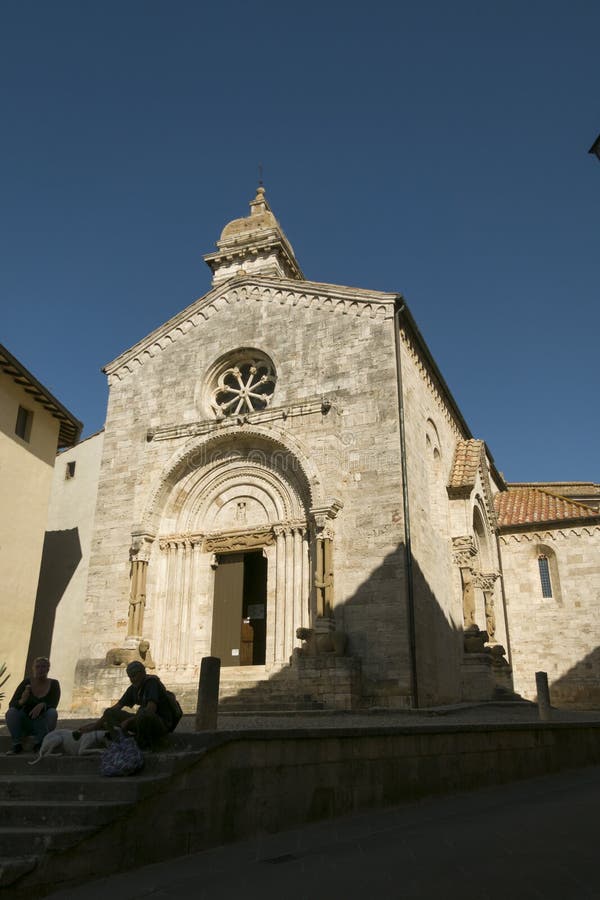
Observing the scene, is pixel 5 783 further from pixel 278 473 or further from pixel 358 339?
pixel 358 339

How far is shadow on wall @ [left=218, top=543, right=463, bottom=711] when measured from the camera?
50.5ft

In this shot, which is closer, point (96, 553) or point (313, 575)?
point (313, 575)

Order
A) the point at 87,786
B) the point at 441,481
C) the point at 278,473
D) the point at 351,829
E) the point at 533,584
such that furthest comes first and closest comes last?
the point at 533,584 < the point at 441,481 < the point at 278,473 < the point at 351,829 < the point at 87,786

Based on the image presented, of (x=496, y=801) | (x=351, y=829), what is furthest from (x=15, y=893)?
(x=496, y=801)

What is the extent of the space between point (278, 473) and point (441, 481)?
5.55 meters

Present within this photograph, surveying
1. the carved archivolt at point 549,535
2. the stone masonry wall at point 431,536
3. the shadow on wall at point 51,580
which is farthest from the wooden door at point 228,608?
the carved archivolt at point 549,535

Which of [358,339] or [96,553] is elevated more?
[358,339]

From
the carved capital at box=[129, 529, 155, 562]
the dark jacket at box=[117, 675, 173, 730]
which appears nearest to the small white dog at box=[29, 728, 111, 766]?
the dark jacket at box=[117, 675, 173, 730]

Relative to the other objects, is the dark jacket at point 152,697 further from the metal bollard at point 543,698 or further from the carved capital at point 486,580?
the carved capital at point 486,580

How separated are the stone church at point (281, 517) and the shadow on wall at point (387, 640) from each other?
3 cm

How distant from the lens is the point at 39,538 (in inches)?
804

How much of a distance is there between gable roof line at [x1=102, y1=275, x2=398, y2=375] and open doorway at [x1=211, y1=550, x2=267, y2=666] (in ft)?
23.0

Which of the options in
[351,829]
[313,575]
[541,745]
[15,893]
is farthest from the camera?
[313,575]

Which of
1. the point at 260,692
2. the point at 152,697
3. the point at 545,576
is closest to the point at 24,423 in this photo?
the point at 260,692
